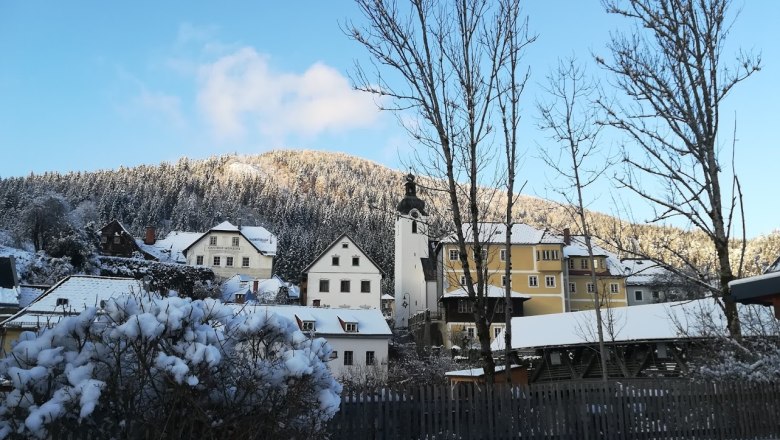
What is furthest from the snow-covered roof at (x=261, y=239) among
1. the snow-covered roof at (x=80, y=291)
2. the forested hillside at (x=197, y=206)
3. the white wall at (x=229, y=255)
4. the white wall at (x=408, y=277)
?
the snow-covered roof at (x=80, y=291)

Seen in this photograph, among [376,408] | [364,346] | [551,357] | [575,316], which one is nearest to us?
[376,408]

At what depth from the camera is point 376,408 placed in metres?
8.17

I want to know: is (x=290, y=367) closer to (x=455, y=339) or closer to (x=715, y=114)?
(x=715, y=114)

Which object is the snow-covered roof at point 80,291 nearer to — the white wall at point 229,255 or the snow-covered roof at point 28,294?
the snow-covered roof at point 28,294

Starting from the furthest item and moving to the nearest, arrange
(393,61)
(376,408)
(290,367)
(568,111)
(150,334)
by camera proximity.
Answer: (568,111), (393,61), (376,408), (290,367), (150,334)

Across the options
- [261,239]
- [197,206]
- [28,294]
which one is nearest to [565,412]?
[28,294]

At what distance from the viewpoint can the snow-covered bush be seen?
4691mm

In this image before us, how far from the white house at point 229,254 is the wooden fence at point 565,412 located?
51.5 m

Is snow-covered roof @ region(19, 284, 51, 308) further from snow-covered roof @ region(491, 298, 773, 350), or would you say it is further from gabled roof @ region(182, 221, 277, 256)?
gabled roof @ region(182, 221, 277, 256)

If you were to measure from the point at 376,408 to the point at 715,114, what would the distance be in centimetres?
888

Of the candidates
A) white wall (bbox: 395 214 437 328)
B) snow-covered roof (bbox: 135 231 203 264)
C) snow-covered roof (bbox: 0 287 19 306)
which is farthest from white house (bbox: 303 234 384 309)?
snow-covered roof (bbox: 0 287 19 306)

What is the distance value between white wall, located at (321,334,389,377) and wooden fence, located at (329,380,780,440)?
24.8 metres

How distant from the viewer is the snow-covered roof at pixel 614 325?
63.2 feet

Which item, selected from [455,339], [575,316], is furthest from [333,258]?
[575,316]
